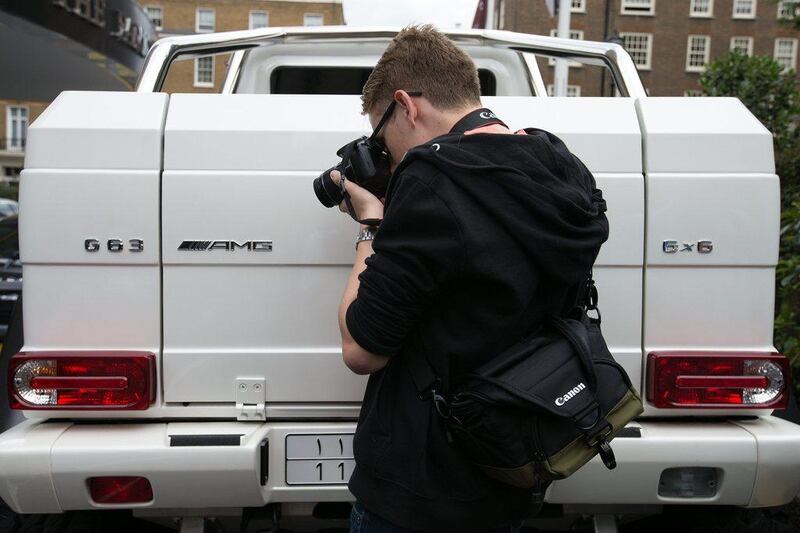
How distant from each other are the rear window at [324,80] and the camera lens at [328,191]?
257 cm

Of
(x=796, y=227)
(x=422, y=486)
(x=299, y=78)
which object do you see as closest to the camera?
(x=422, y=486)

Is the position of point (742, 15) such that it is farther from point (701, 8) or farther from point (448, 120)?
point (448, 120)

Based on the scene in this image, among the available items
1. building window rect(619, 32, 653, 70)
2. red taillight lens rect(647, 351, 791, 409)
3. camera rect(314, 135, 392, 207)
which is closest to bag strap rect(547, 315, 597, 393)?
camera rect(314, 135, 392, 207)

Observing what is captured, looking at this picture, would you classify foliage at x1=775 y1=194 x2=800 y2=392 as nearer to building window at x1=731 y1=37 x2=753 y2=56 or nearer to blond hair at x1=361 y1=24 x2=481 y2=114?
blond hair at x1=361 y1=24 x2=481 y2=114

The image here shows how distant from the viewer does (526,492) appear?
2.00 metres

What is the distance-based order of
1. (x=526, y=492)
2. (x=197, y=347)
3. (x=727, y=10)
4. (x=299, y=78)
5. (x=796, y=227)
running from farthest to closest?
(x=727, y=10) < (x=299, y=78) < (x=796, y=227) < (x=197, y=347) < (x=526, y=492)

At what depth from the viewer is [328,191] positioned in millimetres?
2260

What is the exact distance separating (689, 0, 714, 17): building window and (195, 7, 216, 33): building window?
34.0 meters

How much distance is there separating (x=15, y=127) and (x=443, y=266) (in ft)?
226

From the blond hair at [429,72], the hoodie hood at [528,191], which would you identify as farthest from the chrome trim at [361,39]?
the hoodie hood at [528,191]

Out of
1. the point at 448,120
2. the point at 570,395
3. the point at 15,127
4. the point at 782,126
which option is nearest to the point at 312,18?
the point at 15,127

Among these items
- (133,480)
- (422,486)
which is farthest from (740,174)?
(133,480)

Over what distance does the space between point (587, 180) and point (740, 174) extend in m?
0.88

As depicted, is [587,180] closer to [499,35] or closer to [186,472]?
[186,472]
